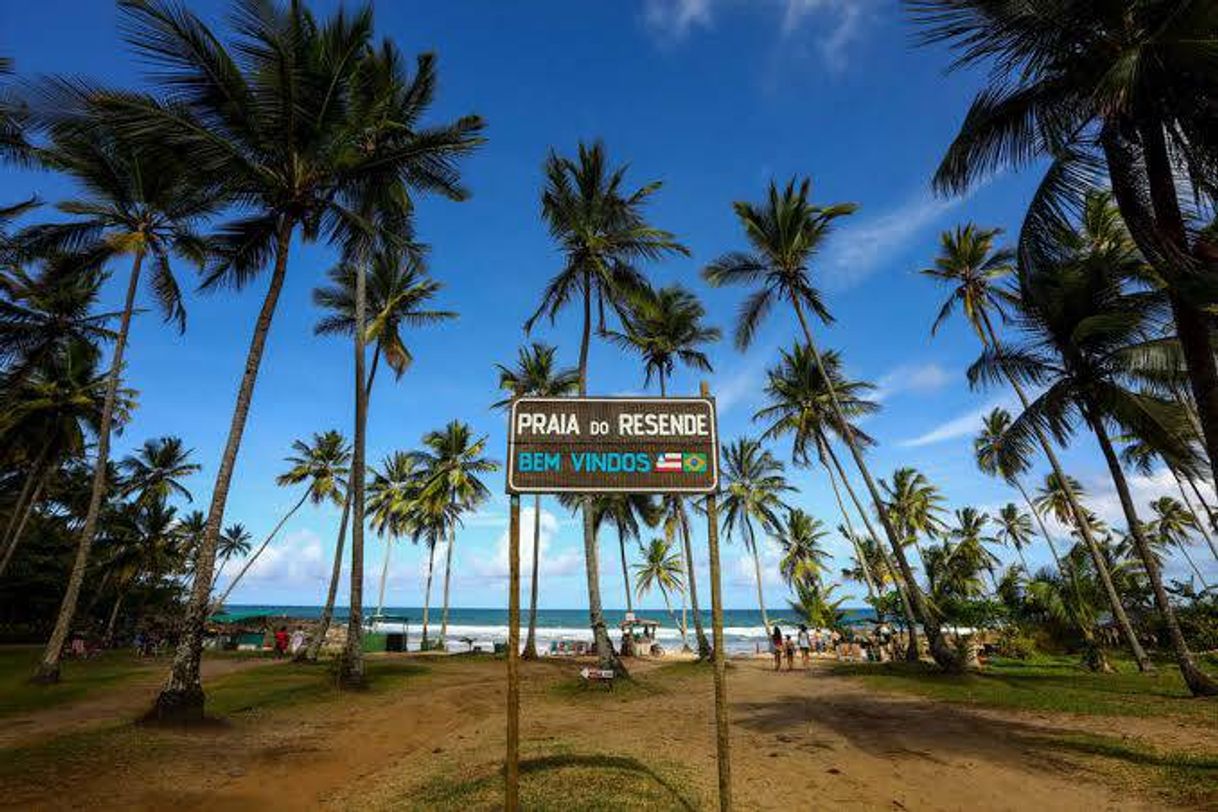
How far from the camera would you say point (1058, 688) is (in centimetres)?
1573

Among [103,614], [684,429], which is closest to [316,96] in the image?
[684,429]

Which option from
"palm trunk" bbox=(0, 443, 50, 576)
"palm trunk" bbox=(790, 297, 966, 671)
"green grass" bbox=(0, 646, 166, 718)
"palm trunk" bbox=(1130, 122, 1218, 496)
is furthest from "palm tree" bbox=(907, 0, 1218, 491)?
"palm trunk" bbox=(0, 443, 50, 576)

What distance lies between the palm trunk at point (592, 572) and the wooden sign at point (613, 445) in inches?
467

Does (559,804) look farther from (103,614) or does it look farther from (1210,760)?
(103,614)

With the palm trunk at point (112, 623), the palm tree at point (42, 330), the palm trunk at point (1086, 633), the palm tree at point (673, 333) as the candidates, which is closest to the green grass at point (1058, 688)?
the palm trunk at point (1086, 633)

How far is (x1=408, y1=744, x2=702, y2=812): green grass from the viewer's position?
6715 millimetres

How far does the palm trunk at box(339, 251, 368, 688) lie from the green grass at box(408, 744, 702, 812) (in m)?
9.70

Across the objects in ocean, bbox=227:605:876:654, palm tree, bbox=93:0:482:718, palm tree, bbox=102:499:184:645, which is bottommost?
ocean, bbox=227:605:876:654

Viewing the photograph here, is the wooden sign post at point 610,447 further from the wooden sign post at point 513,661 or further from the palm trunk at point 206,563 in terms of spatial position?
the palm trunk at point 206,563

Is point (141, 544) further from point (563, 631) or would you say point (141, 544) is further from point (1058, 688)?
point (563, 631)

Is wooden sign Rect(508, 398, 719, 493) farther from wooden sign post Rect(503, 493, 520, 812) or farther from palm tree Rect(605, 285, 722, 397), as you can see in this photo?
palm tree Rect(605, 285, 722, 397)

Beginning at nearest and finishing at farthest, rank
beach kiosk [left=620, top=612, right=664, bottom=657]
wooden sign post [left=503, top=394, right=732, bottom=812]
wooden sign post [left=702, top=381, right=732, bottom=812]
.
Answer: wooden sign post [left=702, top=381, right=732, bottom=812], wooden sign post [left=503, top=394, right=732, bottom=812], beach kiosk [left=620, top=612, right=664, bottom=657]

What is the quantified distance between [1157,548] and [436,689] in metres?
60.2

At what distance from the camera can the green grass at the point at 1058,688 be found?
40.3 ft
